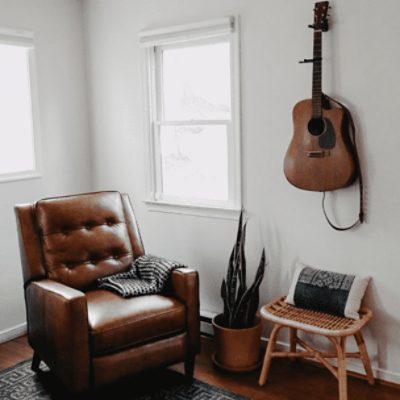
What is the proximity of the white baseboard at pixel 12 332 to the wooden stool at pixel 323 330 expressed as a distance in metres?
Result: 1.64

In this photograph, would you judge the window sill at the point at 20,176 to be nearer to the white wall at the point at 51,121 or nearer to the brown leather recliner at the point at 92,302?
the white wall at the point at 51,121

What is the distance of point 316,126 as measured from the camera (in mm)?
2857

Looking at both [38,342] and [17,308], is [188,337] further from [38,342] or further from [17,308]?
[17,308]

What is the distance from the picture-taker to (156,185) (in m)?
3.78

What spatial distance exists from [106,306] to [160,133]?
4.45ft

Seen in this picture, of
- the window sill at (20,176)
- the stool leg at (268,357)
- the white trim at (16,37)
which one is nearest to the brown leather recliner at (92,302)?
the stool leg at (268,357)

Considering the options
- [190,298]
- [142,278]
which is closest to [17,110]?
[142,278]

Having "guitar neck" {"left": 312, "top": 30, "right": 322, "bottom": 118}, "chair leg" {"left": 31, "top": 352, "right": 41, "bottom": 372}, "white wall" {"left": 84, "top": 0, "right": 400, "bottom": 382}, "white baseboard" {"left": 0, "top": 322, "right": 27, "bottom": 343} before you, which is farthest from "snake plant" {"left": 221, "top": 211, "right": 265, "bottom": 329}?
"white baseboard" {"left": 0, "top": 322, "right": 27, "bottom": 343}

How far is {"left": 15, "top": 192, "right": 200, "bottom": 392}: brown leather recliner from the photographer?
2.62m

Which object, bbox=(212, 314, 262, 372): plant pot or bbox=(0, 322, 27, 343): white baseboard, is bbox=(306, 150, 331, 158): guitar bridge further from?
bbox=(0, 322, 27, 343): white baseboard

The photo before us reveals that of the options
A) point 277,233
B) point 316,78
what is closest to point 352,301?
point 277,233

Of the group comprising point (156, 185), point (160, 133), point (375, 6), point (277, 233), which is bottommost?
point (277, 233)

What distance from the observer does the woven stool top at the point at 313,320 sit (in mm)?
2625

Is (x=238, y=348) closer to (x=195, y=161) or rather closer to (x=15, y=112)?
(x=195, y=161)
